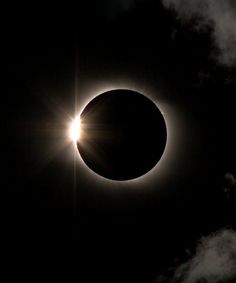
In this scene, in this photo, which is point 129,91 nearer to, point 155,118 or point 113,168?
point 155,118

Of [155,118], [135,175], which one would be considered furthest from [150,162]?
[155,118]

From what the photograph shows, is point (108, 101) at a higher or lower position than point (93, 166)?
higher

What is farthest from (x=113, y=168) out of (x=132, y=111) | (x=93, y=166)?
(x=132, y=111)

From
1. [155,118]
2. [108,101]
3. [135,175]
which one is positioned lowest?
[135,175]

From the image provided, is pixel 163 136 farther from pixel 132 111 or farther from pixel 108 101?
pixel 108 101

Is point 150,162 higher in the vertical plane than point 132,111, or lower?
lower
